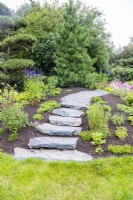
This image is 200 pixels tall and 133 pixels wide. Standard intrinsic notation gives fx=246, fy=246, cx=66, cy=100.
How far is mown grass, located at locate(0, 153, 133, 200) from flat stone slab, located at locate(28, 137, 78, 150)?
0.46m

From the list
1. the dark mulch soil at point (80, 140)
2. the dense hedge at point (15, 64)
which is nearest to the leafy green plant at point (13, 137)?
the dark mulch soil at point (80, 140)

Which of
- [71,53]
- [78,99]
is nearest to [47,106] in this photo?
[78,99]

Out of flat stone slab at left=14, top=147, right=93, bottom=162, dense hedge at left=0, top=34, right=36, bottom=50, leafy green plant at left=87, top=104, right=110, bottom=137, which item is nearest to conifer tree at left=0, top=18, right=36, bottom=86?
dense hedge at left=0, top=34, right=36, bottom=50

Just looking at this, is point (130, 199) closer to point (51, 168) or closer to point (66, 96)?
point (51, 168)

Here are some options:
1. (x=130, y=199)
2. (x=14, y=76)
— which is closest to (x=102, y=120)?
(x=130, y=199)

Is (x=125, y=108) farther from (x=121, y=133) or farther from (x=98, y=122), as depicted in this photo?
(x=98, y=122)

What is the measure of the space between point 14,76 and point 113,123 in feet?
13.3

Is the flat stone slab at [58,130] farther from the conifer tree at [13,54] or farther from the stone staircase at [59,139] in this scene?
the conifer tree at [13,54]

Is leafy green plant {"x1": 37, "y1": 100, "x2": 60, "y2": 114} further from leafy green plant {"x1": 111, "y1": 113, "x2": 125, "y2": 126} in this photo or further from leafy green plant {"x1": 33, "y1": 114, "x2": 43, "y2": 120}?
leafy green plant {"x1": 111, "y1": 113, "x2": 125, "y2": 126}

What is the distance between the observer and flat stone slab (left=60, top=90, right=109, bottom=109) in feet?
19.2

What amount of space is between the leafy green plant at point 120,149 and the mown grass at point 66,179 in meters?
0.21

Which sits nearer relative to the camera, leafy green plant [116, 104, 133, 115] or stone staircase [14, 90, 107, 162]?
stone staircase [14, 90, 107, 162]

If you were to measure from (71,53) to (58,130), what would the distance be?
3.87 meters

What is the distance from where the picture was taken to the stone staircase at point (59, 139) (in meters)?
3.96
